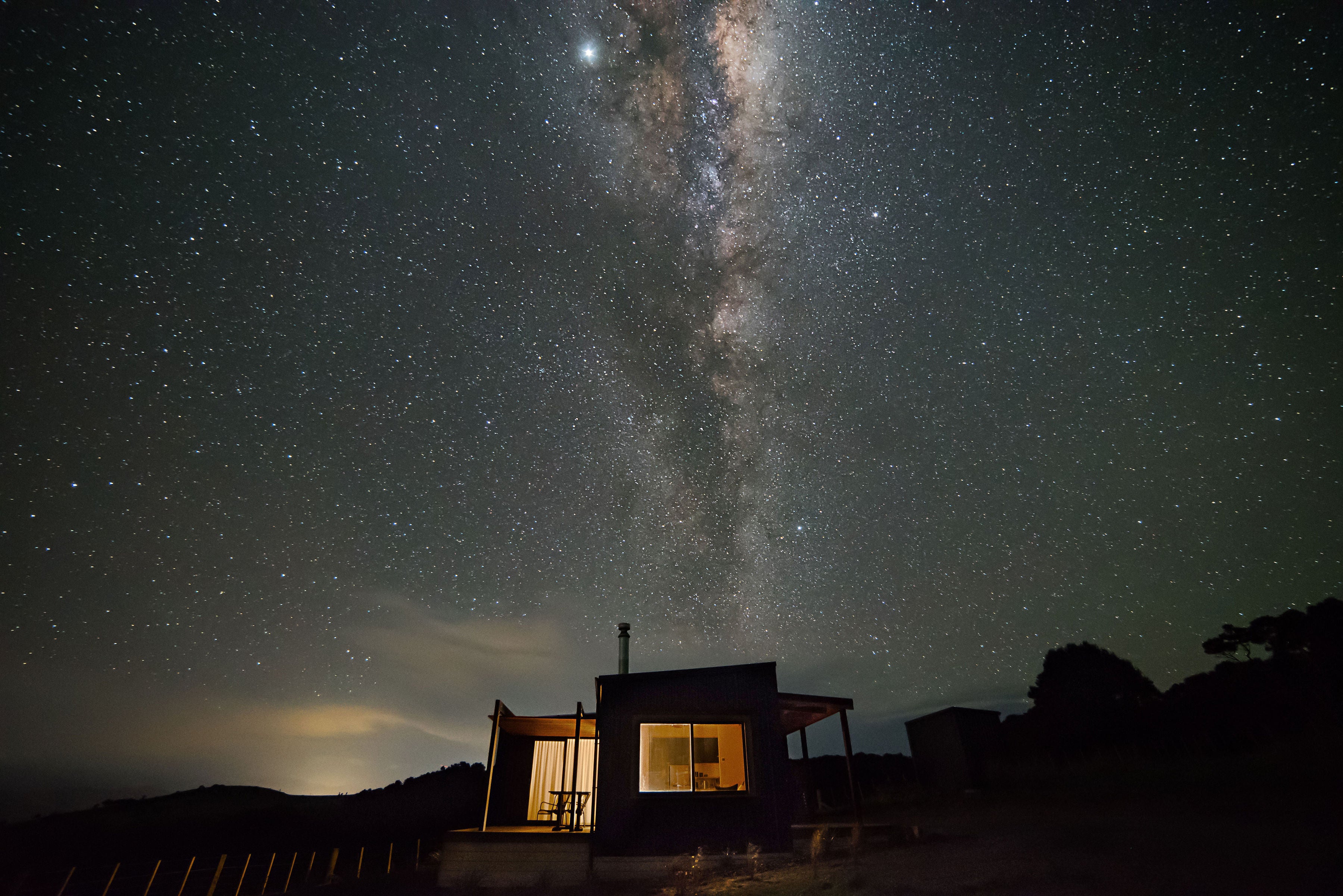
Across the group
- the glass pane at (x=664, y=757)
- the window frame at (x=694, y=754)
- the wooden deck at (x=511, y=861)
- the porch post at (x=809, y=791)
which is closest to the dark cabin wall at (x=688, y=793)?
the window frame at (x=694, y=754)

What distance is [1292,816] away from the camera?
9539 millimetres

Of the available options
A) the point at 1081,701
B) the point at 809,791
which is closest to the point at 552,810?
the point at 809,791

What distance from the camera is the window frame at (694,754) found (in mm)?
10602

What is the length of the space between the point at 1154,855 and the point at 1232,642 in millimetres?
29680

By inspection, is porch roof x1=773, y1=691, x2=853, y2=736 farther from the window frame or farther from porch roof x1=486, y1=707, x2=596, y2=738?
porch roof x1=486, y1=707, x2=596, y2=738

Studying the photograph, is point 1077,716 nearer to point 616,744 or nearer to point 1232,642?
point 1232,642

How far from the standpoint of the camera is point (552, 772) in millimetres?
14727

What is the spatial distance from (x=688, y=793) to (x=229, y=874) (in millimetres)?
39067

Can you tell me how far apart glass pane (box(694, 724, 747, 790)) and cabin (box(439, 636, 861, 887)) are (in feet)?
0.06

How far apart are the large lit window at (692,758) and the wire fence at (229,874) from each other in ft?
28.6

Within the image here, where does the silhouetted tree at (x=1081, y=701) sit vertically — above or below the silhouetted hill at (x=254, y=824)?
above

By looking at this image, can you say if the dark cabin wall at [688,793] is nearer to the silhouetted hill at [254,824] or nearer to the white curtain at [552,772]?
the white curtain at [552,772]

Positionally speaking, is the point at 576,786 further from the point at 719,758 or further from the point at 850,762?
the point at 850,762

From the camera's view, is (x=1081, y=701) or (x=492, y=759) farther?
(x=1081, y=701)
